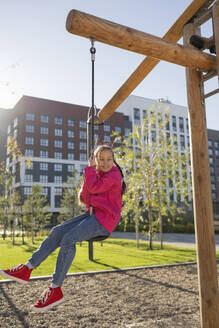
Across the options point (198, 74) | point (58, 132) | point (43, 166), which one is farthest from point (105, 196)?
point (58, 132)

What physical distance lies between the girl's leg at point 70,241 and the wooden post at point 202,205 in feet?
4.64

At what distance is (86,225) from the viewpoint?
10.1ft

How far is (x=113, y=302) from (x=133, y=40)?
4.93 metres

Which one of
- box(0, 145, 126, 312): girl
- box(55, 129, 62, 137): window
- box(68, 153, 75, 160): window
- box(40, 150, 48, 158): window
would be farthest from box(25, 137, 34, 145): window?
box(0, 145, 126, 312): girl

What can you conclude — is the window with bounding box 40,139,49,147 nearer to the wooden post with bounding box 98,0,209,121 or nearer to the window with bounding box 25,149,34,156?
the window with bounding box 25,149,34,156

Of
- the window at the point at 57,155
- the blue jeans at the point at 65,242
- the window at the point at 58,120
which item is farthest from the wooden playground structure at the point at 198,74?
the window at the point at 58,120

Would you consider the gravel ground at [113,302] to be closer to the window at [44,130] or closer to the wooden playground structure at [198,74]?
the wooden playground structure at [198,74]

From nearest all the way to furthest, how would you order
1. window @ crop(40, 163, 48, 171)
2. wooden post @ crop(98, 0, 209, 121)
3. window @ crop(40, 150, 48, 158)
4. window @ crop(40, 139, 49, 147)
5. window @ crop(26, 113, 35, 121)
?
wooden post @ crop(98, 0, 209, 121) → window @ crop(40, 163, 48, 171) → window @ crop(26, 113, 35, 121) → window @ crop(40, 150, 48, 158) → window @ crop(40, 139, 49, 147)

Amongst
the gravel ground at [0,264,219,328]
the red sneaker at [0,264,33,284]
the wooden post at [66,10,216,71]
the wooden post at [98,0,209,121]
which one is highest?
the wooden post at [98,0,209,121]

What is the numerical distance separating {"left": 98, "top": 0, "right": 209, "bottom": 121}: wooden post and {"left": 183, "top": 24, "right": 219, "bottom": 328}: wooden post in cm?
14

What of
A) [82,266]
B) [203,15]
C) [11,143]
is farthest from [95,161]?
[11,143]

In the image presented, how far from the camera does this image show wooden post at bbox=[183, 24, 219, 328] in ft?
11.7

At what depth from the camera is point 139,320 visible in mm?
4816

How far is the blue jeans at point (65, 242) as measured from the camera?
301 centimetres
